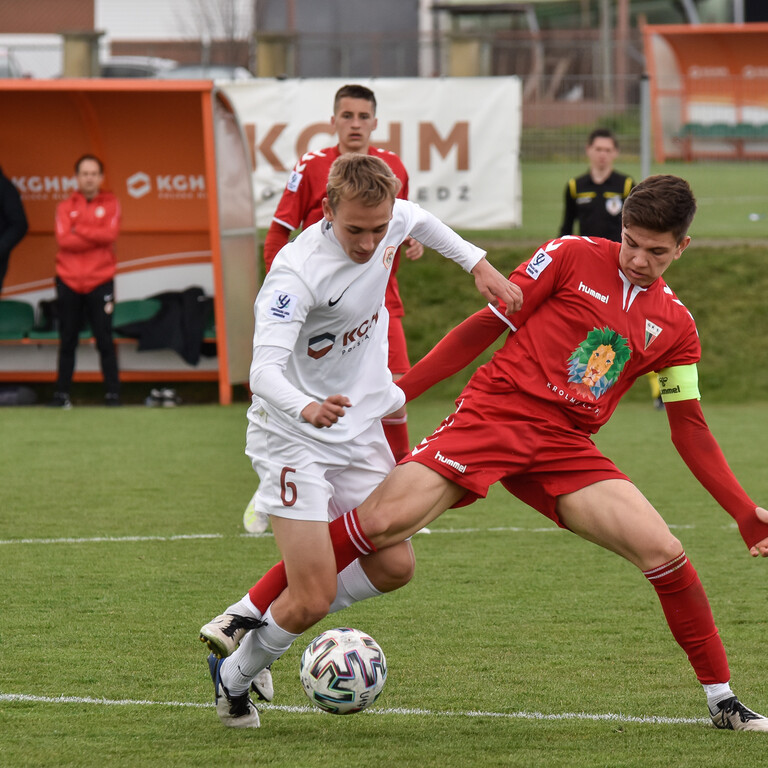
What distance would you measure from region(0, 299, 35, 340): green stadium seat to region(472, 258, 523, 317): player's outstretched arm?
9334 millimetres

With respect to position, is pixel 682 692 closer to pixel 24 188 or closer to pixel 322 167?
pixel 322 167

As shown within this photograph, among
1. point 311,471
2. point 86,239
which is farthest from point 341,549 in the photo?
point 86,239

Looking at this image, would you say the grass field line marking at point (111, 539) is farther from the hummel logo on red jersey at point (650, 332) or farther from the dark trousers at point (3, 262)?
the dark trousers at point (3, 262)

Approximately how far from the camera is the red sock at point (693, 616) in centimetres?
404

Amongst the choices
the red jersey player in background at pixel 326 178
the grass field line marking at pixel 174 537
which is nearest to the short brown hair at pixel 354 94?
the red jersey player in background at pixel 326 178

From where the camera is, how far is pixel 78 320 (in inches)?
466

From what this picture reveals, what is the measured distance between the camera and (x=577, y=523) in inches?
163

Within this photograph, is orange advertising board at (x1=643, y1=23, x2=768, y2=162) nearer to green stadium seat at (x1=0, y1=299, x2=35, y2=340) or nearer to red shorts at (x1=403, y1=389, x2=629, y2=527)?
green stadium seat at (x1=0, y1=299, x2=35, y2=340)

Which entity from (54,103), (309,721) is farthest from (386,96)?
(309,721)

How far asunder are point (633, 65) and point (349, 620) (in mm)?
14494

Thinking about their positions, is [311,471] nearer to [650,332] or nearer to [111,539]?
[650,332]

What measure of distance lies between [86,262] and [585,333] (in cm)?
828

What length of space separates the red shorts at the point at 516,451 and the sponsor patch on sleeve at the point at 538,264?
1.30ft

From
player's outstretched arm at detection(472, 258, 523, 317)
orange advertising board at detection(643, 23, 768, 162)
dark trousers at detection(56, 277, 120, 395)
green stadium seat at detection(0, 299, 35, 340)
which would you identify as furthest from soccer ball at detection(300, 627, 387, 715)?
orange advertising board at detection(643, 23, 768, 162)
